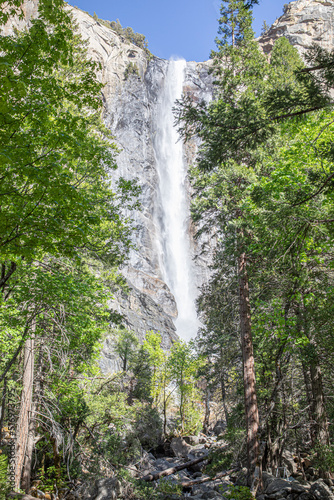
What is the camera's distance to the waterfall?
172 feet

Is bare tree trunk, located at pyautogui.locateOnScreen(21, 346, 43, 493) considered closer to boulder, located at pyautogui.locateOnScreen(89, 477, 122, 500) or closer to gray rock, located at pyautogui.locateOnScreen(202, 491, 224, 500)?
boulder, located at pyautogui.locateOnScreen(89, 477, 122, 500)

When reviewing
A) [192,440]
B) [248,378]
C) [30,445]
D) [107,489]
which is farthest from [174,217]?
[30,445]

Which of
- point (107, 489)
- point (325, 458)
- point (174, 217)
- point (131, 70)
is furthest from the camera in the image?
point (131, 70)

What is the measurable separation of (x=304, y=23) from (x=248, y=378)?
84588 millimetres

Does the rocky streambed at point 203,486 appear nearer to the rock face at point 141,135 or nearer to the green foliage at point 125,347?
the green foliage at point 125,347

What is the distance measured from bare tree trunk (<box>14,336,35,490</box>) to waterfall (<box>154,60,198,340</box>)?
40.3 meters

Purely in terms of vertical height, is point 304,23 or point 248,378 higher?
point 304,23

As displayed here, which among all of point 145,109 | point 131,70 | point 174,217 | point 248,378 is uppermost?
point 131,70

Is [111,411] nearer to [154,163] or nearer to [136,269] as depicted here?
[136,269]

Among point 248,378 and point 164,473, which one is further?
point 164,473

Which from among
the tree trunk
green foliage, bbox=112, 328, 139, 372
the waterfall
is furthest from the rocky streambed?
the waterfall

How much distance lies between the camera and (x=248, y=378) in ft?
25.2

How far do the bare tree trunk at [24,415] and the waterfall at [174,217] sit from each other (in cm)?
4035

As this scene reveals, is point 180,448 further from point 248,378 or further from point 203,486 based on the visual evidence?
point 248,378
